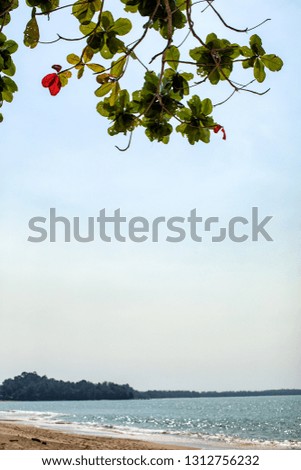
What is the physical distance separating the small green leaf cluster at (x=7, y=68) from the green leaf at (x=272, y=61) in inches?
32.7

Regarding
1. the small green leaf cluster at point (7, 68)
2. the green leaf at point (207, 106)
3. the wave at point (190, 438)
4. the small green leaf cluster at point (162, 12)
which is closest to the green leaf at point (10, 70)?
the small green leaf cluster at point (7, 68)

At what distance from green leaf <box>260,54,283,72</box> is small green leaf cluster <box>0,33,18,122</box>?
0.83 metres

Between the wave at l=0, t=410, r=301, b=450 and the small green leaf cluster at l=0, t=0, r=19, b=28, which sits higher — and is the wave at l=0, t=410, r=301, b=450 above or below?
below

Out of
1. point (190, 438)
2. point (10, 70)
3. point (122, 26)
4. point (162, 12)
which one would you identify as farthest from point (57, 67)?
point (190, 438)

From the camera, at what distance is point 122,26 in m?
1.90

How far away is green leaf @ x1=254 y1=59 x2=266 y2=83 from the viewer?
1.93 meters

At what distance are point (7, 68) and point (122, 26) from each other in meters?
0.42

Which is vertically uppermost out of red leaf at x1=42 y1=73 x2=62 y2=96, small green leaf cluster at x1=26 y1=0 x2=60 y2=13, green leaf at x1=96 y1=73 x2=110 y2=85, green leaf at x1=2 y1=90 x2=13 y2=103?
small green leaf cluster at x1=26 y1=0 x2=60 y2=13

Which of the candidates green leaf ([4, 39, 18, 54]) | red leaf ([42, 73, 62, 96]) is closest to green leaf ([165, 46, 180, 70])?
red leaf ([42, 73, 62, 96])

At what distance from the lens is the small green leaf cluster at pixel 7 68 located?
6.48 ft

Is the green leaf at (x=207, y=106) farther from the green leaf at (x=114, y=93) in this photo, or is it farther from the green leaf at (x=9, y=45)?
the green leaf at (x=9, y=45)

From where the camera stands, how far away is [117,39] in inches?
75.9

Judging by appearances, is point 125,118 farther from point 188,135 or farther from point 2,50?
point 2,50

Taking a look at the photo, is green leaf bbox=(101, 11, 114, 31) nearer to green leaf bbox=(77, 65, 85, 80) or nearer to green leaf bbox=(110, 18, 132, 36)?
green leaf bbox=(110, 18, 132, 36)
